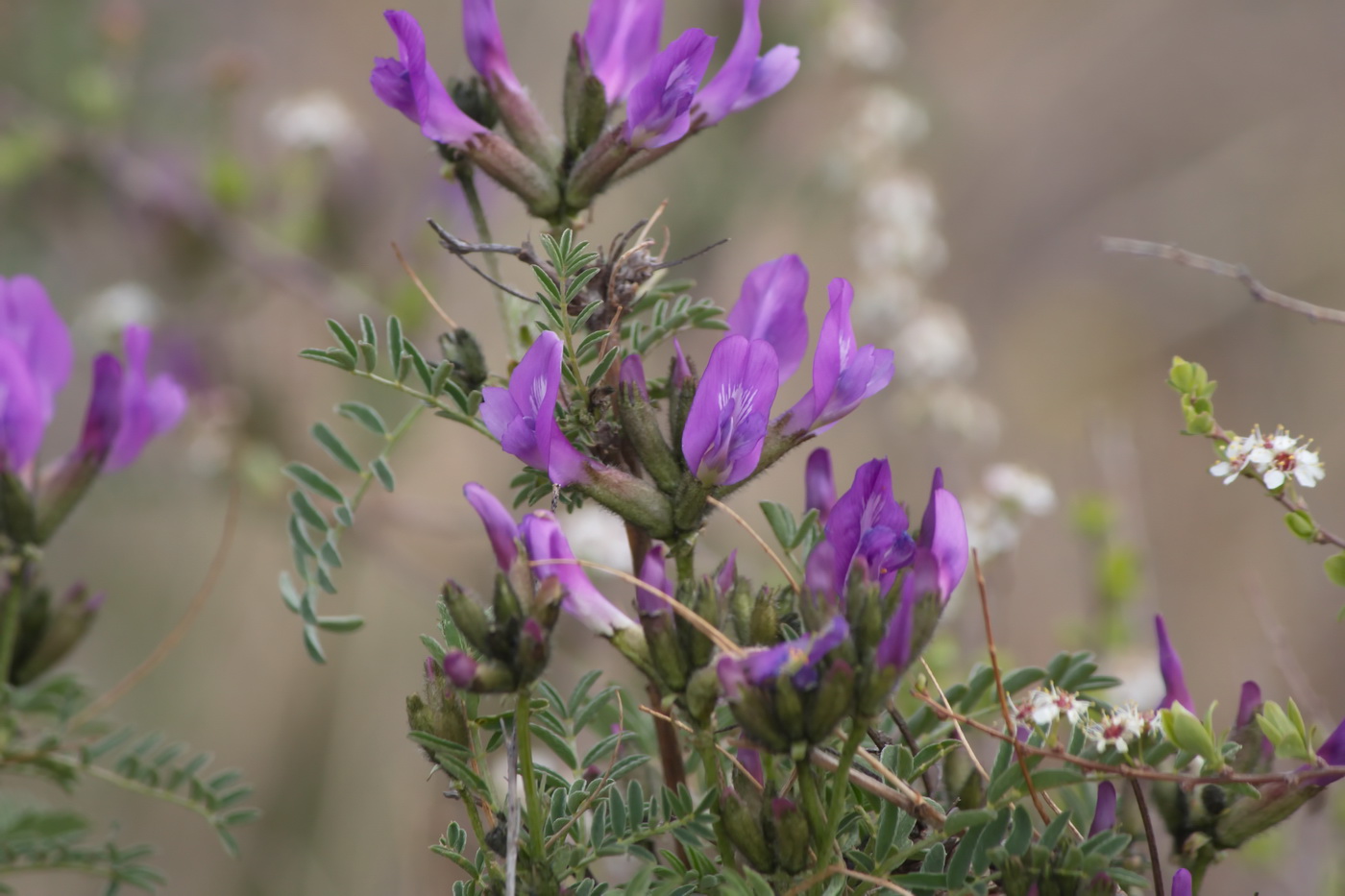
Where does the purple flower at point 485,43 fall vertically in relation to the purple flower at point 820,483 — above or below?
above

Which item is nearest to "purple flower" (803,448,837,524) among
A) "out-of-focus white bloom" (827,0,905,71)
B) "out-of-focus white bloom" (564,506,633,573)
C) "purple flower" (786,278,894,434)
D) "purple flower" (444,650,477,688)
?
"purple flower" (786,278,894,434)

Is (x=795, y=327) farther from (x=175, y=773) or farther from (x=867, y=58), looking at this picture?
(x=867, y=58)

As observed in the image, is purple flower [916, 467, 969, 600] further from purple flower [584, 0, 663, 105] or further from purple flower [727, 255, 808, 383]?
purple flower [584, 0, 663, 105]

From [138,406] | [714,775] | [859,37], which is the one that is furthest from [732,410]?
[859,37]

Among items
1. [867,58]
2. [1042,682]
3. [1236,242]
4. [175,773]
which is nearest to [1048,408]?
[1236,242]

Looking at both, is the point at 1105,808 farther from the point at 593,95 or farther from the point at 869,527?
the point at 593,95

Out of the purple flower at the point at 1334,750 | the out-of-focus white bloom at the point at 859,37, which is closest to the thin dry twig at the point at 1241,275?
the purple flower at the point at 1334,750

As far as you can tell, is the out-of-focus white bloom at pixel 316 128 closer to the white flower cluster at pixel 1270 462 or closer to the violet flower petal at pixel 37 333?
the violet flower petal at pixel 37 333

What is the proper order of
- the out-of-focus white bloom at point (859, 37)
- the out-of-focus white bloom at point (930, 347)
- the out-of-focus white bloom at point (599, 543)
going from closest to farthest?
the out-of-focus white bloom at point (599, 543), the out-of-focus white bloom at point (930, 347), the out-of-focus white bloom at point (859, 37)
